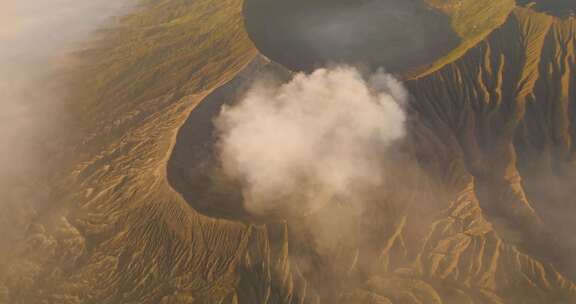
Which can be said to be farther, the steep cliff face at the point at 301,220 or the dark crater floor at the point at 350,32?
the dark crater floor at the point at 350,32

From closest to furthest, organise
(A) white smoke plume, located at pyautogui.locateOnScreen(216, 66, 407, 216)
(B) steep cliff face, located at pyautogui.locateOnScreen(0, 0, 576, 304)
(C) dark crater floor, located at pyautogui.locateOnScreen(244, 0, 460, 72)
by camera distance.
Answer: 1. (B) steep cliff face, located at pyautogui.locateOnScreen(0, 0, 576, 304)
2. (A) white smoke plume, located at pyautogui.locateOnScreen(216, 66, 407, 216)
3. (C) dark crater floor, located at pyautogui.locateOnScreen(244, 0, 460, 72)

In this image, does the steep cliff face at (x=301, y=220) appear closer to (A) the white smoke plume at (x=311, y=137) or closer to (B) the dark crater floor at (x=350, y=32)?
(A) the white smoke plume at (x=311, y=137)

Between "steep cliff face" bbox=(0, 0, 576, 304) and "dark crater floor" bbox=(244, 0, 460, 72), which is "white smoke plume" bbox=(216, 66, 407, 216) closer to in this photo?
"steep cliff face" bbox=(0, 0, 576, 304)

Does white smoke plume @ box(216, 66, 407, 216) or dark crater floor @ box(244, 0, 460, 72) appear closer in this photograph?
white smoke plume @ box(216, 66, 407, 216)

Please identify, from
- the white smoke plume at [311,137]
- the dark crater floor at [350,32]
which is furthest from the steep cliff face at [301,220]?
the dark crater floor at [350,32]

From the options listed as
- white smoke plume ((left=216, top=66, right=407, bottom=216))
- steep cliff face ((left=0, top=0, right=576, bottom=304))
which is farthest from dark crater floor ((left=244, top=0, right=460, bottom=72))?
white smoke plume ((left=216, top=66, right=407, bottom=216))

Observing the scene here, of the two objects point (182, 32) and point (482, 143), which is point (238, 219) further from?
point (182, 32)
